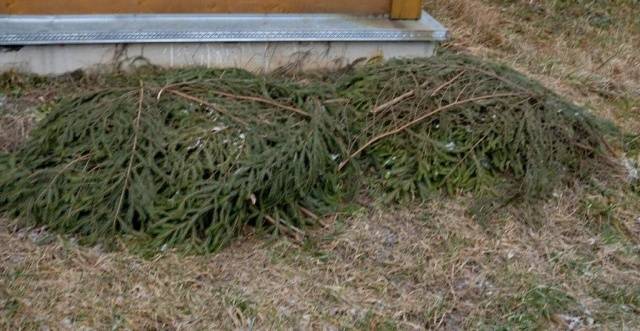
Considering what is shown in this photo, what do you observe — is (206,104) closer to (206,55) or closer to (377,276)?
(206,55)

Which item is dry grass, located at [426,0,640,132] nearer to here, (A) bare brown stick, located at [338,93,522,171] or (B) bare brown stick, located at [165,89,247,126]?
(A) bare brown stick, located at [338,93,522,171]

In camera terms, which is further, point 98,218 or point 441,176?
point 441,176

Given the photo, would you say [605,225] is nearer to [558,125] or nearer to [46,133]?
[558,125]

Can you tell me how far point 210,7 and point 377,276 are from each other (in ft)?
7.20

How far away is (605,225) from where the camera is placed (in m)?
4.50

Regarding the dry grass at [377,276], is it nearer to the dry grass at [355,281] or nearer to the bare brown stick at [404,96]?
the dry grass at [355,281]

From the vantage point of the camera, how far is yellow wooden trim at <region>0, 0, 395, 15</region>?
487cm

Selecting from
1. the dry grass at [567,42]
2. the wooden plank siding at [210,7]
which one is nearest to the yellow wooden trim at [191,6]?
the wooden plank siding at [210,7]

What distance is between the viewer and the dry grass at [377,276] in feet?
11.4

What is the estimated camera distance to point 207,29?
507 cm

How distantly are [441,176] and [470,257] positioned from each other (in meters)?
0.59

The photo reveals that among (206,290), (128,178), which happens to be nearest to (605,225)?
(206,290)

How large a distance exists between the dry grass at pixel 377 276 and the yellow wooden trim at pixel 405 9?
5.23 ft

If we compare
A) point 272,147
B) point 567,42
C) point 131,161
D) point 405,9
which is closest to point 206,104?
point 272,147
